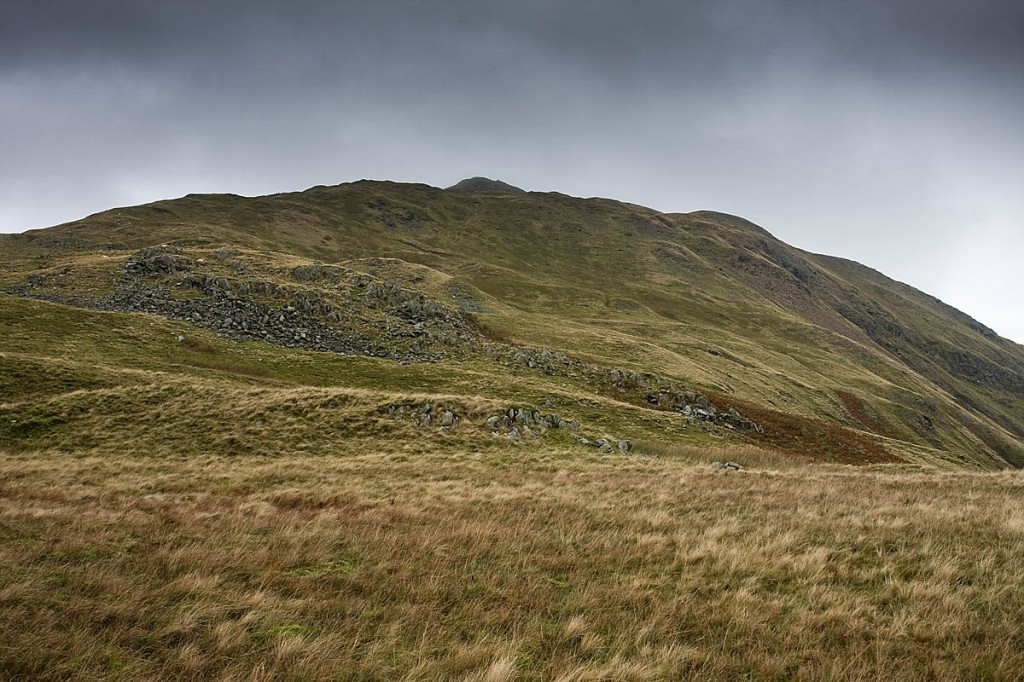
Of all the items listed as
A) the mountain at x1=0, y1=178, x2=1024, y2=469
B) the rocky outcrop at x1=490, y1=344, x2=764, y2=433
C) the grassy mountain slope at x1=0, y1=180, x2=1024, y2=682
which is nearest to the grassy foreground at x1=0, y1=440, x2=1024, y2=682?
the grassy mountain slope at x1=0, y1=180, x2=1024, y2=682

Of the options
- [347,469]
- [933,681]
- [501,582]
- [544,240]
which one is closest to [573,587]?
[501,582]

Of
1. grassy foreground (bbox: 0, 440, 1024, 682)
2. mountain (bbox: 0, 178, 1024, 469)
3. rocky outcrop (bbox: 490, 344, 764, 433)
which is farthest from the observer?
rocky outcrop (bbox: 490, 344, 764, 433)

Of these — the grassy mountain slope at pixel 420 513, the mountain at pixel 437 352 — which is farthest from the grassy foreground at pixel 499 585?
the mountain at pixel 437 352

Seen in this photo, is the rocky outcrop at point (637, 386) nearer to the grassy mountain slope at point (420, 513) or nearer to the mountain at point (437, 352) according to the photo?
the mountain at point (437, 352)

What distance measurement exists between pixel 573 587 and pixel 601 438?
1942 centimetres

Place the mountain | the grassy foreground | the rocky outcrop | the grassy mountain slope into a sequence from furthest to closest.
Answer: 1. the rocky outcrop
2. the mountain
3. the grassy mountain slope
4. the grassy foreground

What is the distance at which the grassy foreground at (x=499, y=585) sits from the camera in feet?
18.6

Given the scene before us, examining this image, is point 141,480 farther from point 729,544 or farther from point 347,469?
point 729,544

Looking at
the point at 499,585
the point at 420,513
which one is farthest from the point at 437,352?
the point at 499,585

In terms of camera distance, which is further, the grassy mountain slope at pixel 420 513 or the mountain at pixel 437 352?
the mountain at pixel 437 352

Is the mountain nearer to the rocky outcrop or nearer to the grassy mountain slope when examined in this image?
the rocky outcrop

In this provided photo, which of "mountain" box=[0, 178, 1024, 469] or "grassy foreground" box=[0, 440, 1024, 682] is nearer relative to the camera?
"grassy foreground" box=[0, 440, 1024, 682]

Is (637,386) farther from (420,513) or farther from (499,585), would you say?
(499,585)

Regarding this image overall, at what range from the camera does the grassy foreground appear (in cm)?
568
